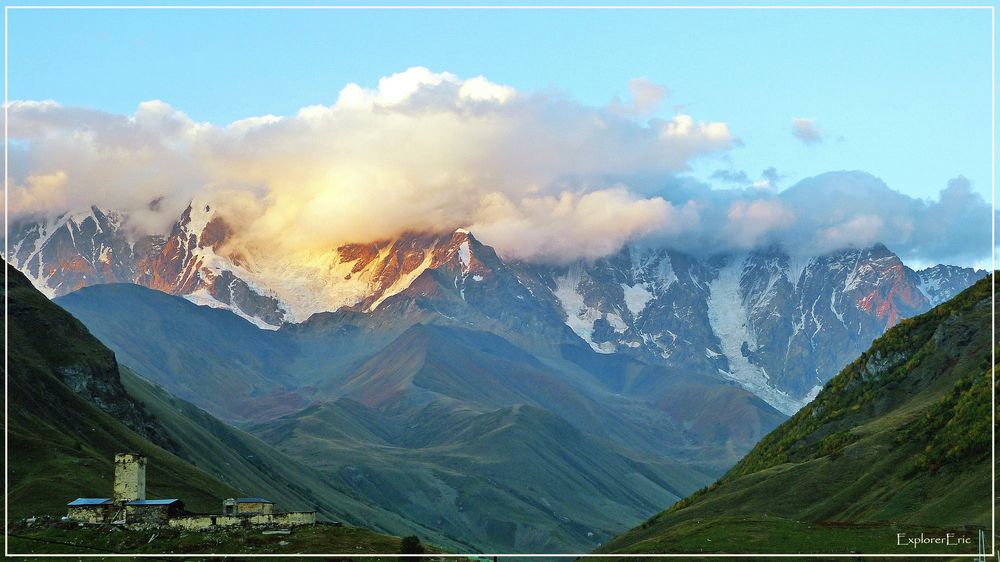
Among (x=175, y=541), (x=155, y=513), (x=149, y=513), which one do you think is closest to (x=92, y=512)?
(x=149, y=513)

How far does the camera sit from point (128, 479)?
165875 millimetres

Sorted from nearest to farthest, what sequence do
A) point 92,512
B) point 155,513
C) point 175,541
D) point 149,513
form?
point 175,541 < point 149,513 < point 155,513 < point 92,512

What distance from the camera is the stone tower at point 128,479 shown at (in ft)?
543

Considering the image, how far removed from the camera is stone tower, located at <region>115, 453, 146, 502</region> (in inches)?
6516

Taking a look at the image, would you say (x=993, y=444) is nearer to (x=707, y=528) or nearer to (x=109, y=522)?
(x=707, y=528)

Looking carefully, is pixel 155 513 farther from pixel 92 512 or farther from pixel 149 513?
pixel 92 512

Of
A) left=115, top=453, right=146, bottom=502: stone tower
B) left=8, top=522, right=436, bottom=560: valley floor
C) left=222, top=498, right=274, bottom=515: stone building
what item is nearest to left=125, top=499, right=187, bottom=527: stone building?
left=8, top=522, right=436, bottom=560: valley floor

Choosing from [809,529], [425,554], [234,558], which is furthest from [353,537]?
[809,529]

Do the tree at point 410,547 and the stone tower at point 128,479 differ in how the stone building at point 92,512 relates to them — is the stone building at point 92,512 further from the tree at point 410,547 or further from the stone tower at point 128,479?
the tree at point 410,547

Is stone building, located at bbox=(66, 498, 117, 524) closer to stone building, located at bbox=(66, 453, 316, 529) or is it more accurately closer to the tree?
stone building, located at bbox=(66, 453, 316, 529)

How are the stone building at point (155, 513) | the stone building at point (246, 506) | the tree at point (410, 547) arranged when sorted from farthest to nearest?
the stone building at point (246, 506)
the stone building at point (155, 513)
the tree at point (410, 547)

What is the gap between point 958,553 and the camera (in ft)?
486

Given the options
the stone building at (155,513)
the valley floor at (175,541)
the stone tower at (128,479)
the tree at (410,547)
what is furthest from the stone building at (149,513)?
the tree at (410,547)

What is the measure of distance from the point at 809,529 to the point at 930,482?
28.4 meters
